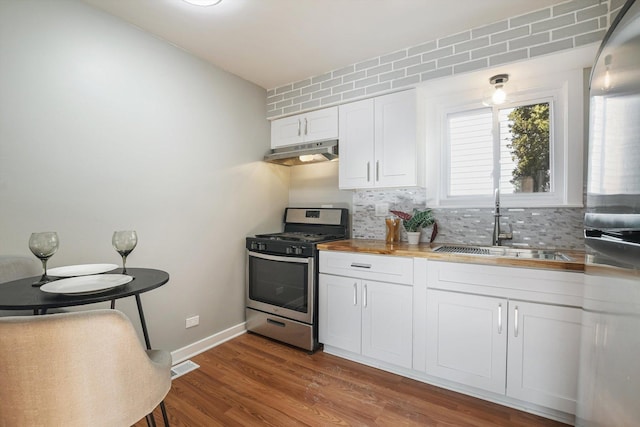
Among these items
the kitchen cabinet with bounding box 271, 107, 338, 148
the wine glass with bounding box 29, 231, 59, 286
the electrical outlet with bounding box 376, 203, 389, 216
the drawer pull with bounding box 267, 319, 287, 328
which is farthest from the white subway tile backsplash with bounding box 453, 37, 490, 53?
the wine glass with bounding box 29, 231, 59, 286

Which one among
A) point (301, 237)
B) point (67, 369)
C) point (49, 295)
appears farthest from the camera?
point (301, 237)

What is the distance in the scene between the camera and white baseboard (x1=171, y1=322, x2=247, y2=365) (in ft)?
7.39

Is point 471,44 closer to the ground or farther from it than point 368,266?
farther from it

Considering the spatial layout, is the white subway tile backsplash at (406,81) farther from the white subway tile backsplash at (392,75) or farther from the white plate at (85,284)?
the white plate at (85,284)

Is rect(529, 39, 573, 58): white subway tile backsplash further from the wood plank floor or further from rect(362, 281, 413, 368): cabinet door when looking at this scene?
the wood plank floor

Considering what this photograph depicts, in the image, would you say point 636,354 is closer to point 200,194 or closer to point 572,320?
point 572,320

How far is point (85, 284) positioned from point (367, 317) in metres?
1.72

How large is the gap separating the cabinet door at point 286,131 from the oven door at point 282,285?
1177mm

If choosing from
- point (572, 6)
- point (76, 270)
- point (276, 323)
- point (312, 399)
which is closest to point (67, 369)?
point (76, 270)

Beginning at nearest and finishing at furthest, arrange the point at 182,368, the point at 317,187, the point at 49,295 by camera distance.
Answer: the point at 49,295, the point at 182,368, the point at 317,187

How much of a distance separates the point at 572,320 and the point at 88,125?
117 inches

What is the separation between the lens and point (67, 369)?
2.71 ft

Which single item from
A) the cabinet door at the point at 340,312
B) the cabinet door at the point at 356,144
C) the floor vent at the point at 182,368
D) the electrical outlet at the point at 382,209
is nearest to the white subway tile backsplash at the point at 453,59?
the cabinet door at the point at 356,144

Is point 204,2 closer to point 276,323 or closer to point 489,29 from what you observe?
point 489,29
